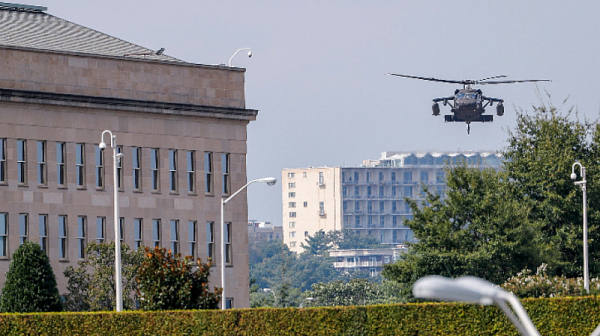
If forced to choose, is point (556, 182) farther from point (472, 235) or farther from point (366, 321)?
point (366, 321)

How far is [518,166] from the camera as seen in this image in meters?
67.2

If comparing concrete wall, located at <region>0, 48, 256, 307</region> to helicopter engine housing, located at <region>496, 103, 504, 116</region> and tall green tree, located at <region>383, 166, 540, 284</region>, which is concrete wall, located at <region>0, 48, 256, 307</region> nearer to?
tall green tree, located at <region>383, 166, 540, 284</region>

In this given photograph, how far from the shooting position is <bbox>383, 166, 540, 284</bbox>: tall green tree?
60312mm

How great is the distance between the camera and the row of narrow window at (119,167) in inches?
2122

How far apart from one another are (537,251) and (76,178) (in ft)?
71.1

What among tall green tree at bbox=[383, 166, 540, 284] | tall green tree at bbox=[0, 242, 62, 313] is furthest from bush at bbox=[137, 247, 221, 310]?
tall green tree at bbox=[383, 166, 540, 284]

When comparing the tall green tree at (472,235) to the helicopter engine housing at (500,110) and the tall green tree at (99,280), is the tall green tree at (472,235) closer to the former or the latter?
the tall green tree at (99,280)

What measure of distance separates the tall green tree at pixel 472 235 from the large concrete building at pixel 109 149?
29.2ft

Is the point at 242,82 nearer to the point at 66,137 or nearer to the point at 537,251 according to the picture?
the point at 66,137

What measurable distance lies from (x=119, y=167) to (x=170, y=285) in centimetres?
2171

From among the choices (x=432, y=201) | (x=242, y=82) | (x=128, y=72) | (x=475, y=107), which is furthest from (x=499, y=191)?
(x=475, y=107)

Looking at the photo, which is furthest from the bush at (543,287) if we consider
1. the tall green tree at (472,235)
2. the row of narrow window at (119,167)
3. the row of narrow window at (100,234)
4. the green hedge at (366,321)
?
the green hedge at (366,321)

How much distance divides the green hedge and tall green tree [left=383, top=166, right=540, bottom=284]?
2758 cm

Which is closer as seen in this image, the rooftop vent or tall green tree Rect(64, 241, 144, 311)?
tall green tree Rect(64, 241, 144, 311)
